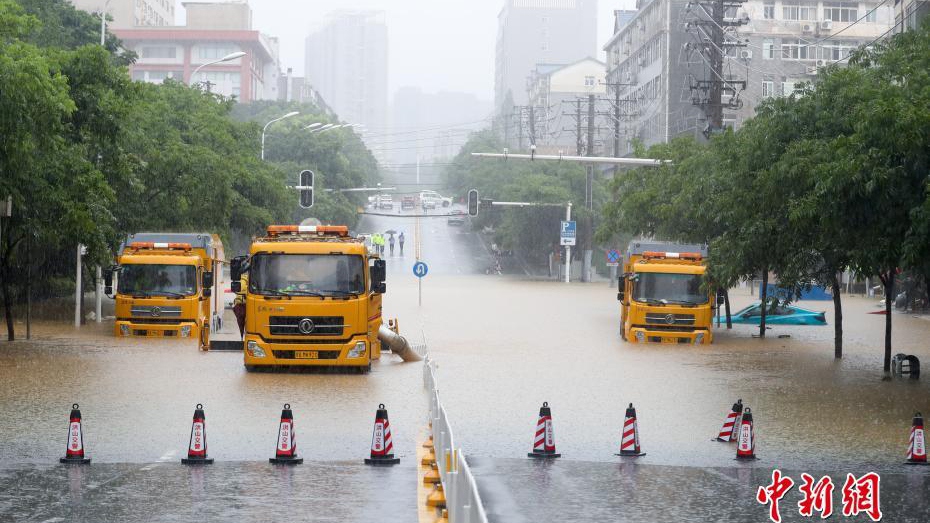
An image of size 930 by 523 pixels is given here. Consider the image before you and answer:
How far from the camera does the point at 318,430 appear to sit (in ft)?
57.0

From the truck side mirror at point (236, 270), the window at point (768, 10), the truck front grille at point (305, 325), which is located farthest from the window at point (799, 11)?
the truck front grille at point (305, 325)

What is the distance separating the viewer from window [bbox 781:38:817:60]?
3969 inches

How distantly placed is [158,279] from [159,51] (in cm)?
13567

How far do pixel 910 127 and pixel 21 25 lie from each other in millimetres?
16027

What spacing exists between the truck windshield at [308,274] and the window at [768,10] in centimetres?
8182

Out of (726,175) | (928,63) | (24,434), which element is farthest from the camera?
(726,175)

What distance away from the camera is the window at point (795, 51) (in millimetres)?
100812

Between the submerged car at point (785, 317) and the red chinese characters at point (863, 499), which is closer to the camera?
the red chinese characters at point (863, 499)

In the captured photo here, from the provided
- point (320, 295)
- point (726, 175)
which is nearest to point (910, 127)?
point (320, 295)

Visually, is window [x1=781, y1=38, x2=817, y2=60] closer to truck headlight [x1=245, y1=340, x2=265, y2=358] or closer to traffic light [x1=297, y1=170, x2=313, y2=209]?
traffic light [x1=297, y1=170, x2=313, y2=209]

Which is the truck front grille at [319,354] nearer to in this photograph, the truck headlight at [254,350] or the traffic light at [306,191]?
the truck headlight at [254,350]

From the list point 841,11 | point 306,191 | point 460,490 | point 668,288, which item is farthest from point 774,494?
point 841,11

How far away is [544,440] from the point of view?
1527 cm

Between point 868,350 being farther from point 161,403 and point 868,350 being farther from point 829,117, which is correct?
point 161,403
